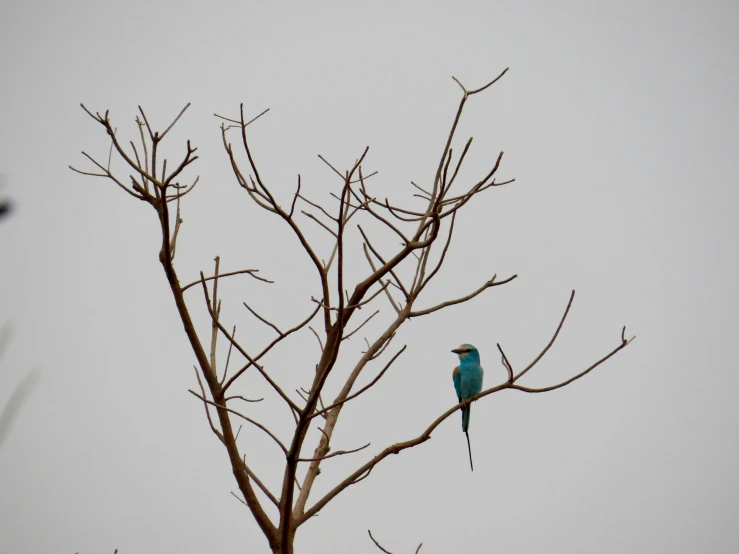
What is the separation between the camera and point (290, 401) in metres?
2.08

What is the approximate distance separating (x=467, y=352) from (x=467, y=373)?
0.23m

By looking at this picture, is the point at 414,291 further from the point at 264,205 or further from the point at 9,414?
the point at 9,414

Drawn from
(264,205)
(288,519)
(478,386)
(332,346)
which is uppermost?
(478,386)

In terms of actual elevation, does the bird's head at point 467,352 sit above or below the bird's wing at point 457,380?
above

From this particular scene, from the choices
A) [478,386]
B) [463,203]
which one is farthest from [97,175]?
[478,386]

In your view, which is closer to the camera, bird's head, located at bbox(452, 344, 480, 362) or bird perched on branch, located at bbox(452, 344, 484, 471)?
bird perched on branch, located at bbox(452, 344, 484, 471)

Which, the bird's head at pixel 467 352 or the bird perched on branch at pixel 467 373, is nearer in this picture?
the bird perched on branch at pixel 467 373

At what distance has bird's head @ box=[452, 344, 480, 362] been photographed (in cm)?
605

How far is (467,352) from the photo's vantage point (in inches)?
239

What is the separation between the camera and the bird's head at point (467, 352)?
6.05 metres

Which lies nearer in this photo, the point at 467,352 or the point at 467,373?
the point at 467,373

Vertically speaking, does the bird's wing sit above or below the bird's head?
below

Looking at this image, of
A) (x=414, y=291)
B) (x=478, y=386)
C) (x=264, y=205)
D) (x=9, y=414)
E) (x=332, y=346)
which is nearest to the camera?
(x=9, y=414)

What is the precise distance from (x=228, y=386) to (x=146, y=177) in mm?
787
